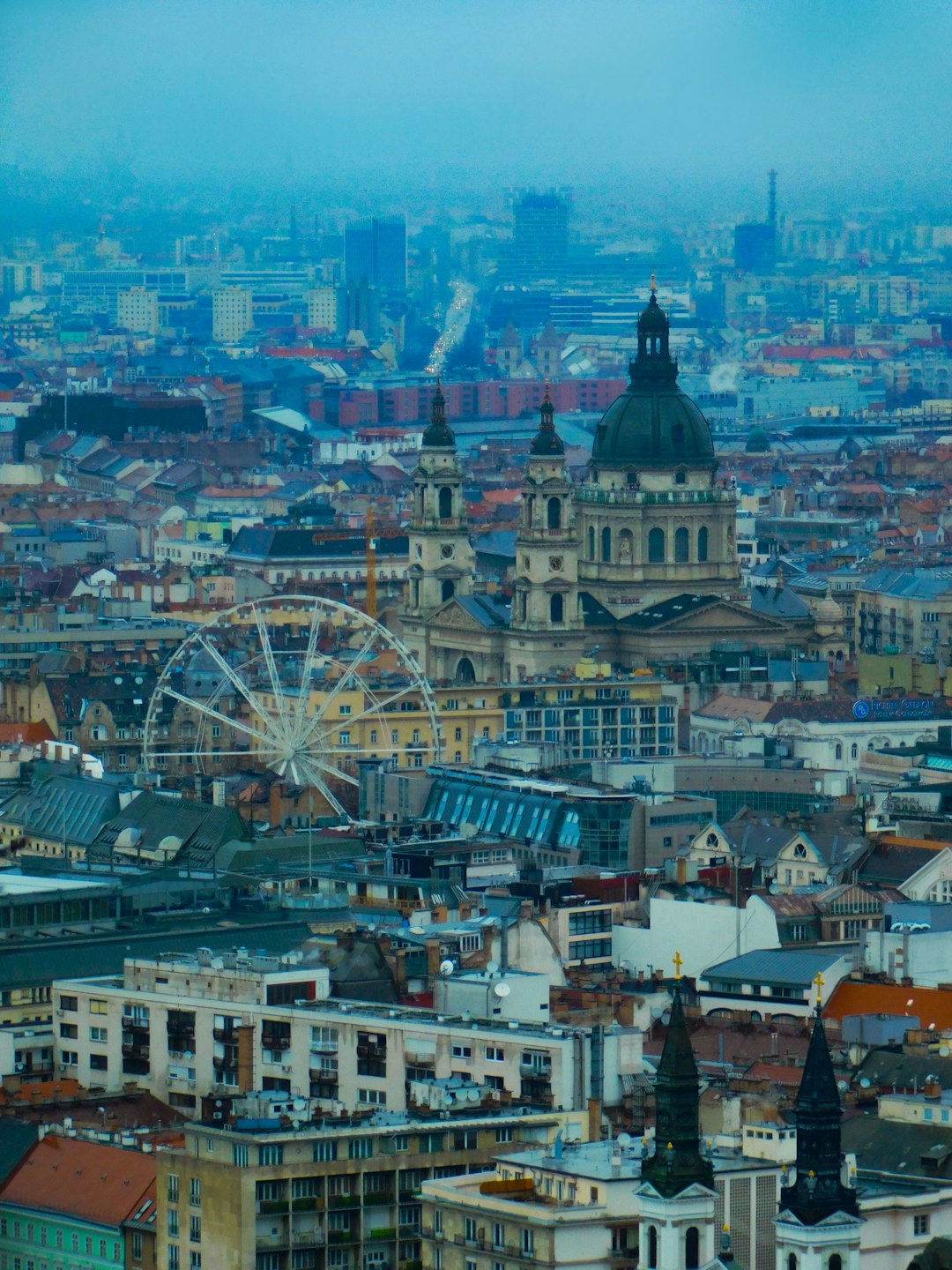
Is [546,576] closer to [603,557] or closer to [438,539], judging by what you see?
[438,539]

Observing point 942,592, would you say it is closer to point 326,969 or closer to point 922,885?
point 922,885

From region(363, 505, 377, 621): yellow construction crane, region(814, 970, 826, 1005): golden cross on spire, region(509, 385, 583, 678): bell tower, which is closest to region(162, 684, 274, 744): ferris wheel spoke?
region(509, 385, 583, 678): bell tower

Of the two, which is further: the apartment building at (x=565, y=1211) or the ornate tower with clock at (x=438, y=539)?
the ornate tower with clock at (x=438, y=539)

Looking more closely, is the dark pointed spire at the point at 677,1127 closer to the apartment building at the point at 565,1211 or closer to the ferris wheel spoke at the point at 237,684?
the apartment building at the point at 565,1211

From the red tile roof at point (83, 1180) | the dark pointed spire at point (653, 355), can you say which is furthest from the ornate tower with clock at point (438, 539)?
the red tile roof at point (83, 1180)

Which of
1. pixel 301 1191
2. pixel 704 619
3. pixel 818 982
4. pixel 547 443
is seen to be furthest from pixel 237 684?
pixel 301 1191

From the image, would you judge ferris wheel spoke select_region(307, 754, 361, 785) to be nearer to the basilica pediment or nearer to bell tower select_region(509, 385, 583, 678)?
bell tower select_region(509, 385, 583, 678)
